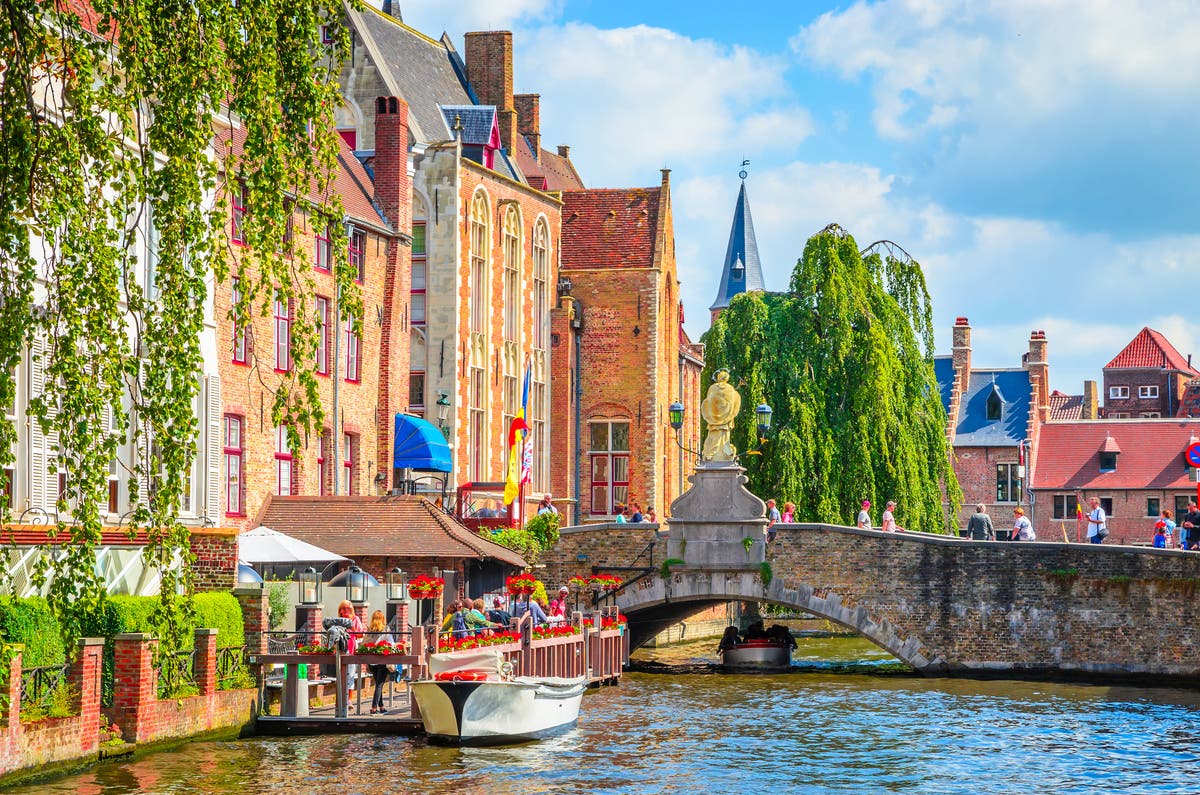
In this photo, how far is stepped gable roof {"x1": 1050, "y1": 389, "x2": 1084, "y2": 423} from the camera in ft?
279

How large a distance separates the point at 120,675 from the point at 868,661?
849 inches

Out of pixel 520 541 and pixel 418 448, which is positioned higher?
pixel 418 448

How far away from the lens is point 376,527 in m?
29.1

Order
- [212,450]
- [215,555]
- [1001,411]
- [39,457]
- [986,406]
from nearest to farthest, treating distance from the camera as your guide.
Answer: [39,457]
[215,555]
[212,450]
[1001,411]
[986,406]

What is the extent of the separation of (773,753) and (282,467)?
12.8 metres

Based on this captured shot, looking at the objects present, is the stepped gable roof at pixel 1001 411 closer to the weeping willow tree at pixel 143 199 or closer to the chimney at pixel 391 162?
the chimney at pixel 391 162

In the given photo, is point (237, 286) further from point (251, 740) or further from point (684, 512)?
point (684, 512)

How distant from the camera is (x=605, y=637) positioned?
31.2 metres

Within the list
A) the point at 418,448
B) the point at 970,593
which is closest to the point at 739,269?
the point at 418,448

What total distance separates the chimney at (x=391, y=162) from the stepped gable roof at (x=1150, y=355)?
6077 cm

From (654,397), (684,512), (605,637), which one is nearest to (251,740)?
(605,637)

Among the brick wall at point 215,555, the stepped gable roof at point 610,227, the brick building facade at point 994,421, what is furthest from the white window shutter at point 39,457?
the brick building facade at point 994,421

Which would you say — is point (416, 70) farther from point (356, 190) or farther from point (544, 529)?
point (544, 529)

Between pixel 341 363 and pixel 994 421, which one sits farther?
pixel 994 421
